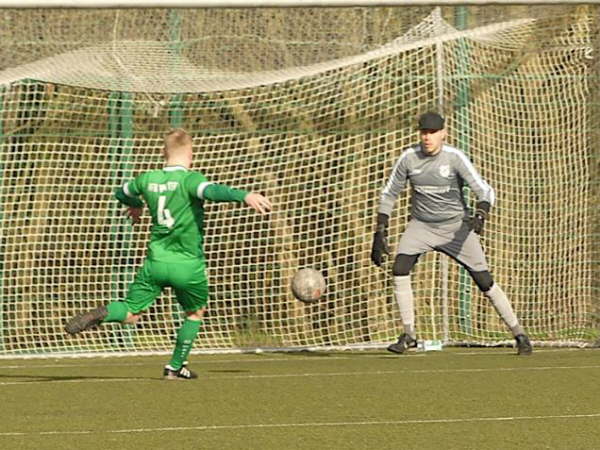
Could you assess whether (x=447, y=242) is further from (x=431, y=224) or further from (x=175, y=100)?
(x=175, y=100)


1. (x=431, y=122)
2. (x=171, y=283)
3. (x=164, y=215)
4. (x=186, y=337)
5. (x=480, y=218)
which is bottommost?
(x=186, y=337)

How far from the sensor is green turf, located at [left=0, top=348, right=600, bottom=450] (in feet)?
21.9

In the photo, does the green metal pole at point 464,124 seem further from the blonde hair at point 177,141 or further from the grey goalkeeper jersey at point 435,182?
the blonde hair at point 177,141

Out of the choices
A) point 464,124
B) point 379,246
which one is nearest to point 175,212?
point 379,246

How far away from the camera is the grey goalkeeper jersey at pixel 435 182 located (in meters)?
11.2

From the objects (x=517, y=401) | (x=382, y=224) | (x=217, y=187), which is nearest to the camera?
(x=517, y=401)

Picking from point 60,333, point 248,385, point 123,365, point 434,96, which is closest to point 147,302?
point 248,385

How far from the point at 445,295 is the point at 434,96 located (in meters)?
1.65

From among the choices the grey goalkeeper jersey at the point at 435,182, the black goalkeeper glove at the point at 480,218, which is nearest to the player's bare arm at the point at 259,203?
the black goalkeeper glove at the point at 480,218

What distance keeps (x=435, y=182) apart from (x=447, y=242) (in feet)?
1.51

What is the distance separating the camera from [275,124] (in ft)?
43.5

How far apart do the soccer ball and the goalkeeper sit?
543mm

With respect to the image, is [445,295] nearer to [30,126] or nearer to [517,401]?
[30,126]

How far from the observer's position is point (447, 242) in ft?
37.7
